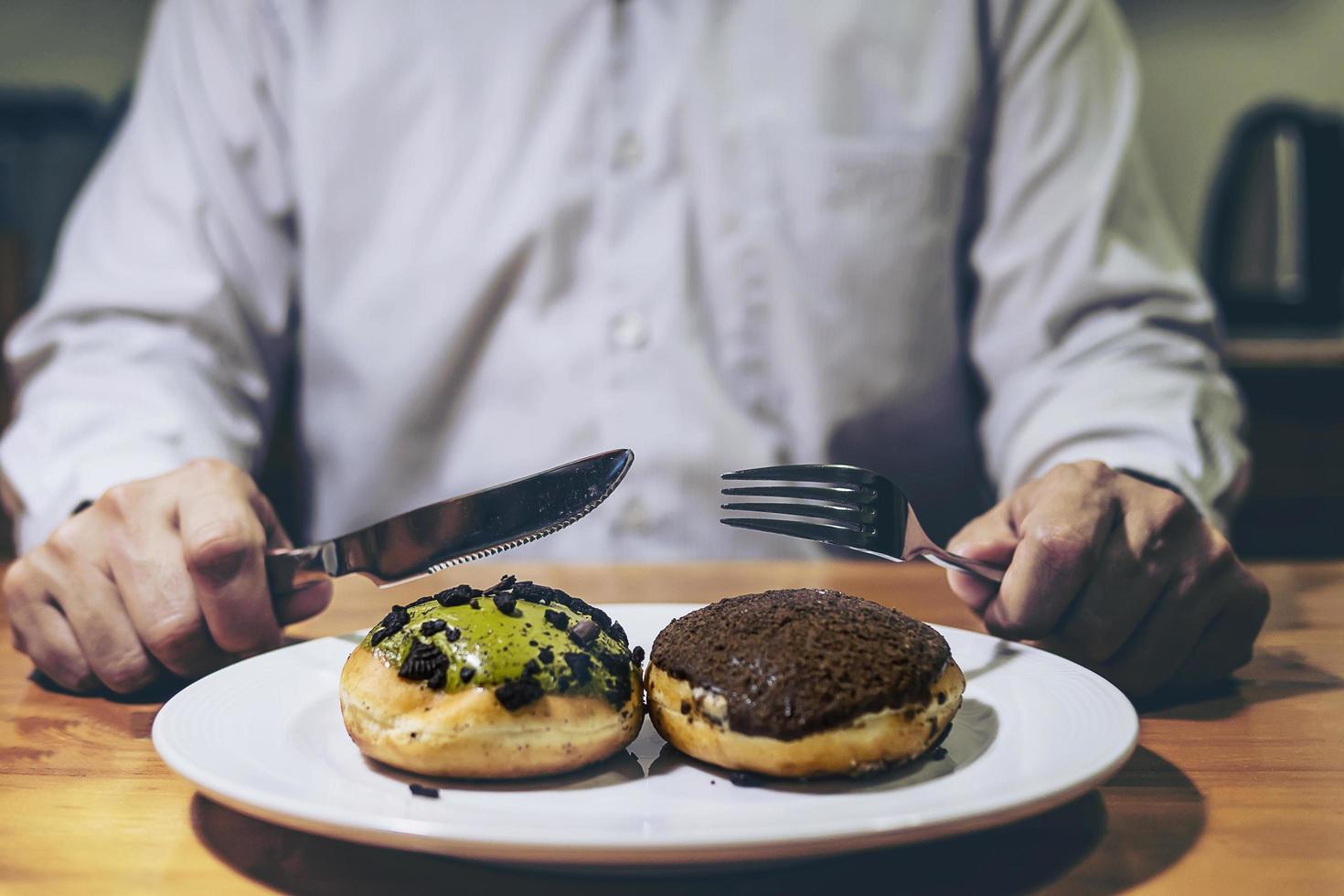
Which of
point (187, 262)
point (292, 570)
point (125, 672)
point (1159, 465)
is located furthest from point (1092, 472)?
point (187, 262)

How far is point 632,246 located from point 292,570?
27.6 inches

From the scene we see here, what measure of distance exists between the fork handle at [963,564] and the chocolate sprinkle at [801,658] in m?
0.09

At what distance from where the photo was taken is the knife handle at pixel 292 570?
0.75 m

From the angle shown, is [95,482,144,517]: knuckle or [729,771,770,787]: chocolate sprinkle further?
[95,482,144,517]: knuckle

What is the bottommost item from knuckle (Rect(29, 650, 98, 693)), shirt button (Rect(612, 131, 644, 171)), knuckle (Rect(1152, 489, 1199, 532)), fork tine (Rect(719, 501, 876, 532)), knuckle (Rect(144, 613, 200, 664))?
knuckle (Rect(29, 650, 98, 693))

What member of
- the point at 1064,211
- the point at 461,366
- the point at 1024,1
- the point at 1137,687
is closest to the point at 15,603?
the point at 461,366

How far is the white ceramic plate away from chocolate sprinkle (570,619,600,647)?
2.5 inches

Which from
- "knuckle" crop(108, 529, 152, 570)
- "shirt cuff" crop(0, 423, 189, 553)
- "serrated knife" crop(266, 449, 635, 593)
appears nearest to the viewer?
"serrated knife" crop(266, 449, 635, 593)

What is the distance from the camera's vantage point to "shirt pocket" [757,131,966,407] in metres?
1.35

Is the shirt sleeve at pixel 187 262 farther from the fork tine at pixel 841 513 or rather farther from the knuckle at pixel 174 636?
the fork tine at pixel 841 513

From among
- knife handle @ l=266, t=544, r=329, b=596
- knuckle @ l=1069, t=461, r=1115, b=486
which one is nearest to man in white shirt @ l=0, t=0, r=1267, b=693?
knuckle @ l=1069, t=461, r=1115, b=486

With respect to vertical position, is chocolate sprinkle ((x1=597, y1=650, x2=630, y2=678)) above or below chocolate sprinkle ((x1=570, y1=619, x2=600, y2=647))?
below

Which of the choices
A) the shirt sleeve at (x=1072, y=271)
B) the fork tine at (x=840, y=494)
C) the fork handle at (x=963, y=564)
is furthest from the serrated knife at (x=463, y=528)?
the shirt sleeve at (x=1072, y=271)

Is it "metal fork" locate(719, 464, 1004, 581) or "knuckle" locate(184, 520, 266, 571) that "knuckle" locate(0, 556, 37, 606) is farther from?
"metal fork" locate(719, 464, 1004, 581)
